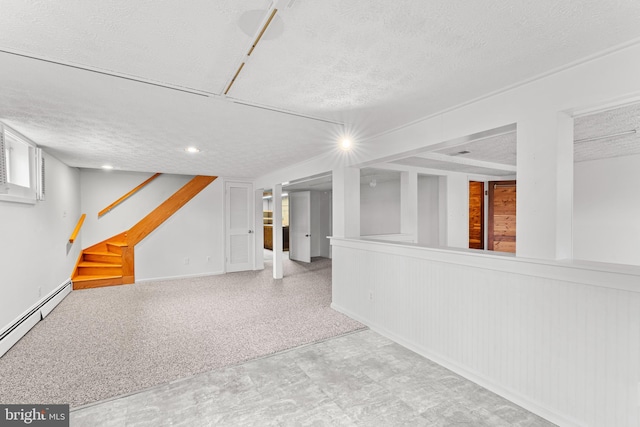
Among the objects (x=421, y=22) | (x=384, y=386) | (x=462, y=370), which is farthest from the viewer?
(x=462, y=370)

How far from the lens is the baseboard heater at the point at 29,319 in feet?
9.17

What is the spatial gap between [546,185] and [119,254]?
681 centimetres

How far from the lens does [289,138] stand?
327cm

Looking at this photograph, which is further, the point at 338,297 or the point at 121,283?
the point at 121,283

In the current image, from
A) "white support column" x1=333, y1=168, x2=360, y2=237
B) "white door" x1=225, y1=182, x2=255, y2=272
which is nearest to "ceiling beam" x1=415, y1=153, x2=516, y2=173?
"white support column" x1=333, y1=168, x2=360, y2=237

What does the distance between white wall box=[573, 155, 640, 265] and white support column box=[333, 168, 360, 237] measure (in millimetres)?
3710

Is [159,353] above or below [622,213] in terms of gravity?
below

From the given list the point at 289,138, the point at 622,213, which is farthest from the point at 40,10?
the point at 622,213

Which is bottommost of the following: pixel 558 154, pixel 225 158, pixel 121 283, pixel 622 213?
pixel 121 283

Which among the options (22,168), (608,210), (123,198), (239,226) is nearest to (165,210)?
(123,198)

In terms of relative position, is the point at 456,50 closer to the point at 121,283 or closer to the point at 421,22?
the point at 421,22

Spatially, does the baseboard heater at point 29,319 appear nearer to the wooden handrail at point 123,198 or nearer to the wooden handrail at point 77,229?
the wooden handrail at point 77,229

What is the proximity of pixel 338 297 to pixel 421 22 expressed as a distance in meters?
3.31

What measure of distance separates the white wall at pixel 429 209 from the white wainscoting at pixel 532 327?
3.01 meters
